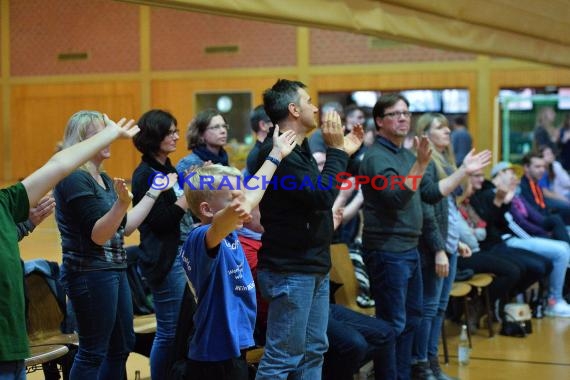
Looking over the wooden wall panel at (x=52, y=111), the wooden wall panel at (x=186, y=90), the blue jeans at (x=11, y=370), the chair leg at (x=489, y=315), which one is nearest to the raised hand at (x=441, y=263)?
the chair leg at (x=489, y=315)

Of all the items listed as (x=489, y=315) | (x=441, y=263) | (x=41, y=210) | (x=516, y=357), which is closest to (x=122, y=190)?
(x=41, y=210)

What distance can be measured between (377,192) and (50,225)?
33.0ft

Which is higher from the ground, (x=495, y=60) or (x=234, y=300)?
(x=495, y=60)

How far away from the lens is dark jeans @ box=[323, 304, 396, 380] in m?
4.43

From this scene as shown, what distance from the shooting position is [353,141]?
425 centimetres

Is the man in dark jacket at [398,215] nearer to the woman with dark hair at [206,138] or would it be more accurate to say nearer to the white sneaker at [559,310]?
the woman with dark hair at [206,138]

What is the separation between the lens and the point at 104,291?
3961mm

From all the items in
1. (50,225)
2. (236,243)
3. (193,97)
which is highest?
(193,97)

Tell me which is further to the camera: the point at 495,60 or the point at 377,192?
the point at 495,60

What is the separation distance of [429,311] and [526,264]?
2678 mm

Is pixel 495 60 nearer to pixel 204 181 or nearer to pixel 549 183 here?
pixel 549 183

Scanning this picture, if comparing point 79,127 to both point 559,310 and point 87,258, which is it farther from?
point 559,310

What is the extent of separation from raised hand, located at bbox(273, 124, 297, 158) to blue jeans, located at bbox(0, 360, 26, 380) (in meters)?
1.48

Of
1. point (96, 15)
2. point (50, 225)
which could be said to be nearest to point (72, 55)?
point (96, 15)
